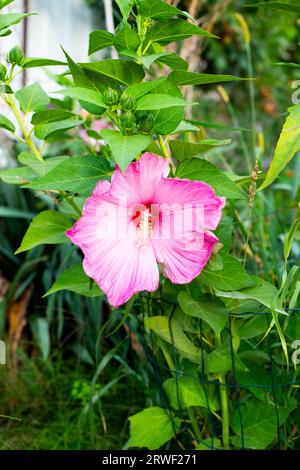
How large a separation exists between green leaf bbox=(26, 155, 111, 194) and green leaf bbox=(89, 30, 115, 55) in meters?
0.15

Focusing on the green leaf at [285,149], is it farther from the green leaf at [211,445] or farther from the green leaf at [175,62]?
the green leaf at [211,445]

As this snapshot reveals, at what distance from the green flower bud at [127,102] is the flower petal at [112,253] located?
100 millimetres

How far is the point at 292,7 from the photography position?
2.71ft

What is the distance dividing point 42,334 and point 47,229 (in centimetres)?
82

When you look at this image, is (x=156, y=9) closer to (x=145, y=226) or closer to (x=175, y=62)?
(x=175, y=62)

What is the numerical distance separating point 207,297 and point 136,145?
297 mm

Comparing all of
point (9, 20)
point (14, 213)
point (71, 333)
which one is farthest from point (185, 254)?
point (14, 213)

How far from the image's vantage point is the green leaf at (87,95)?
0.71 meters

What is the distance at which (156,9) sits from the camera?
780 millimetres

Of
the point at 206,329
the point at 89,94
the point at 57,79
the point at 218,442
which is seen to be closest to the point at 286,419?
the point at 218,442

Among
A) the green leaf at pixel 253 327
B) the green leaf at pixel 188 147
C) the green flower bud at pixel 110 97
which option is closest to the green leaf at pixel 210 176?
the green leaf at pixel 188 147

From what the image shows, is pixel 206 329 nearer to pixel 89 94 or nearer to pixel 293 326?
pixel 293 326

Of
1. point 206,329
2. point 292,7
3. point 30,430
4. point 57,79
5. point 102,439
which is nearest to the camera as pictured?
point 292,7

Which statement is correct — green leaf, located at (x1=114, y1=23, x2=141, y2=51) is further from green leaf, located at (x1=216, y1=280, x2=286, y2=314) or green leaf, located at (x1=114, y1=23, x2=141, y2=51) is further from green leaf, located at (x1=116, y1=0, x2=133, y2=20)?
green leaf, located at (x1=216, y1=280, x2=286, y2=314)
